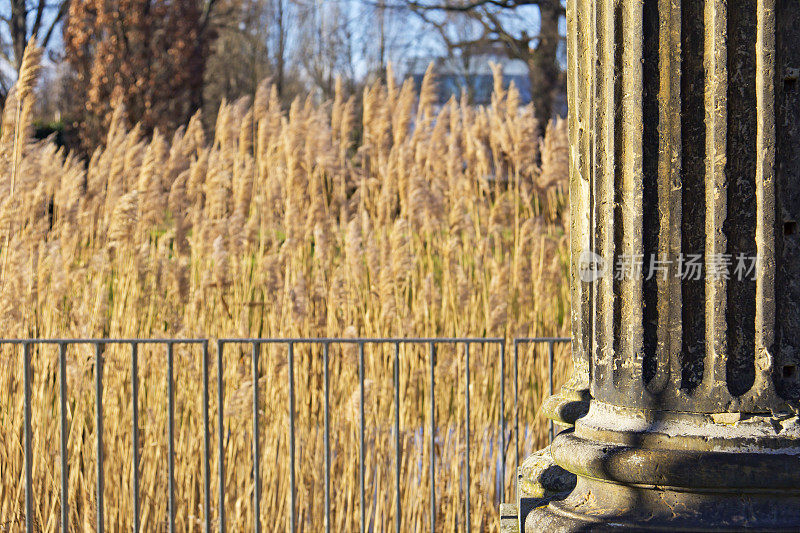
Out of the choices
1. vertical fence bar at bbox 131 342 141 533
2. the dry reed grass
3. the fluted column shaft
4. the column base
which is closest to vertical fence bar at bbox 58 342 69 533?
vertical fence bar at bbox 131 342 141 533

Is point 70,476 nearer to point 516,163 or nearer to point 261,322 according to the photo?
point 261,322

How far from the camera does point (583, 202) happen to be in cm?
270


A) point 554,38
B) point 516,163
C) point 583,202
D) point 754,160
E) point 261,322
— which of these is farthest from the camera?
point 554,38

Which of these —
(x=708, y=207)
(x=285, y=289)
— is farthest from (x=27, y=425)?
(x=708, y=207)


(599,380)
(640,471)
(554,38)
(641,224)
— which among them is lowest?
(640,471)

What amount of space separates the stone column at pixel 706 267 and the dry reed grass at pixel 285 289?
7.76ft

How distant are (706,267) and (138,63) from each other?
44.4ft

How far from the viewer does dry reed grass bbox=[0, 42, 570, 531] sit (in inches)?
173

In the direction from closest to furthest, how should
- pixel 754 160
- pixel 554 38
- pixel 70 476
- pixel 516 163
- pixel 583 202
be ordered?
pixel 754 160
pixel 583 202
pixel 70 476
pixel 516 163
pixel 554 38

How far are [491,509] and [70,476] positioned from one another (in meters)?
2.00

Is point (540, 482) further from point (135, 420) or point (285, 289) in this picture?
point (285, 289)

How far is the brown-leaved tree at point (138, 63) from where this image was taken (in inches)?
557

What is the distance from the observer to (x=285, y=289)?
5.03m

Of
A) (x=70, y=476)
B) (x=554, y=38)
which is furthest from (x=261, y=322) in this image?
(x=554, y=38)
